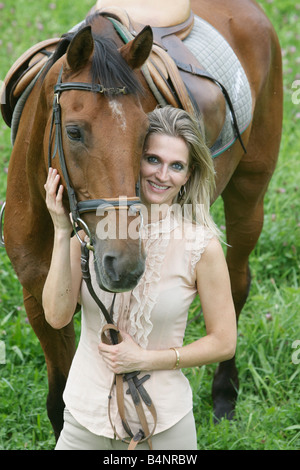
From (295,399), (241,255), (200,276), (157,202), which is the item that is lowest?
(295,399)

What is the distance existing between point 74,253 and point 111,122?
0.49 meters

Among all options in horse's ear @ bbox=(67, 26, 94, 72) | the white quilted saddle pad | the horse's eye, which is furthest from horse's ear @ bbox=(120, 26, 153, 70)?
the white quilted saddle pad

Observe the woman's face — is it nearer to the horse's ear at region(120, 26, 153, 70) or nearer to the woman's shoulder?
the woman's shoulder

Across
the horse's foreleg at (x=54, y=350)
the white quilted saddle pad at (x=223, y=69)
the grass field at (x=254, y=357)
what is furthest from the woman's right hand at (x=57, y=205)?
the grass field at (x=254, y=357)

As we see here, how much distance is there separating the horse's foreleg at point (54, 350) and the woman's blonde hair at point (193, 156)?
1129 mm

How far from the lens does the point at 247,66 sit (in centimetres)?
384

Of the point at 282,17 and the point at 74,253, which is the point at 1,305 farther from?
the point at 282,17

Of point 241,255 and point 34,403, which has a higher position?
point 241,255

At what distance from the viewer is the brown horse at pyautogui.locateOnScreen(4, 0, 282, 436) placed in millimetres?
2182

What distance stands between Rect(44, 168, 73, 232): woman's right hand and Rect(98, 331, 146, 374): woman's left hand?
430 millimetres

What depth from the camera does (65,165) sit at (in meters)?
2.29
